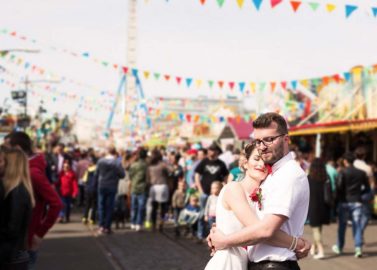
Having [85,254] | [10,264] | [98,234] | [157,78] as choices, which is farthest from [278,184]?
[157,78]

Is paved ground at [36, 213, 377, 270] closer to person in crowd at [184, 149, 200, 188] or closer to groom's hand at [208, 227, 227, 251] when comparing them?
person in crowd at [184, 149, 200, 188]

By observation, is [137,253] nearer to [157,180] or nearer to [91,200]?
[157,180]

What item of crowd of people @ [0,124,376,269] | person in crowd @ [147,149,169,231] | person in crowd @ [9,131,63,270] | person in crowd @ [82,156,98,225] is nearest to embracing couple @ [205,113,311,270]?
crowd of people @ [0,124,376,269]

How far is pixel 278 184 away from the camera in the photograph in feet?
13.0

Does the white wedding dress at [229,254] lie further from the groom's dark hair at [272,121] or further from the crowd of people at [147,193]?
the crowd of people at [147,193]

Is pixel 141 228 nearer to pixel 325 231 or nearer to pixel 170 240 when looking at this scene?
pixel 170 240

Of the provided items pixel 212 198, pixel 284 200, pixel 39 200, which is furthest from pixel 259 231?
pixel 212 198

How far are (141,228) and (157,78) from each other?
8.01m

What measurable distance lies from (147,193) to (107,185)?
50.0 inches

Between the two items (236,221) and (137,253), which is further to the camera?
(137,253)

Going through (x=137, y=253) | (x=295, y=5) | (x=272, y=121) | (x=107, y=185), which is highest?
(x=295, y=5)

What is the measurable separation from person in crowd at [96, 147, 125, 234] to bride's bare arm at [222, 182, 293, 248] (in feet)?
38.8

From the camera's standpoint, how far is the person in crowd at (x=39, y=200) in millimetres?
6184

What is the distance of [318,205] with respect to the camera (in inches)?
499
